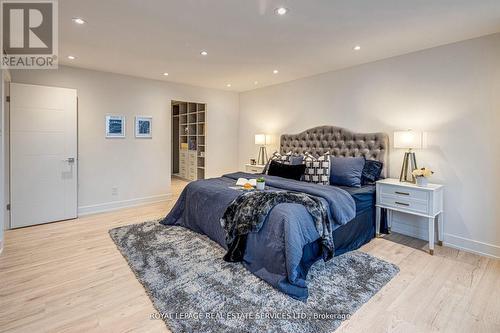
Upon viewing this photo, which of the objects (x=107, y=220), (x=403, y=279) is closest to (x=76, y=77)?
(x=107, y=220)

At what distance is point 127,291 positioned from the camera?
88.9 inches

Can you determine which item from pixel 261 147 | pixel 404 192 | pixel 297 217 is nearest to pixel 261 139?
pixel 261 147

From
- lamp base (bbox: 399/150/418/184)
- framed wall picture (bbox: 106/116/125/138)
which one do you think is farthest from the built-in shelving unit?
lamp base (bbox: 399/150/418/184)

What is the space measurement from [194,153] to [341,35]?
4.92 meters

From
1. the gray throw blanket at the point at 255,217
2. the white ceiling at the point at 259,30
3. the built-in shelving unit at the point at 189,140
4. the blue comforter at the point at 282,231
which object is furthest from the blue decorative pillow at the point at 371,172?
the built-in shelving unit at the point at 189,140

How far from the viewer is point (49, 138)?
157 inches

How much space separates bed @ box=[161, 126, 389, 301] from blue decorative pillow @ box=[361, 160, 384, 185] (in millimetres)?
110

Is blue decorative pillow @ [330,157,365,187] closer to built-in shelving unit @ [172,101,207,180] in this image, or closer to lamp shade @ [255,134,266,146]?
lamp shade @ [255,134,266,146]

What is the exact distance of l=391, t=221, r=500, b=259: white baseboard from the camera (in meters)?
2.96

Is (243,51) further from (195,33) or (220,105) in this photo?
(220,105)

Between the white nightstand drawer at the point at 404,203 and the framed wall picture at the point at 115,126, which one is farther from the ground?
the framed wall picture at the point at 115,126

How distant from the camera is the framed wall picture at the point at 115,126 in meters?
4.71

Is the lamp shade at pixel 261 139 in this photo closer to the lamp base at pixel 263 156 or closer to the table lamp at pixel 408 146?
the lamp base at pixel 263 156

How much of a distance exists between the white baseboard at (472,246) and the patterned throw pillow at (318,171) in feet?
5.29
